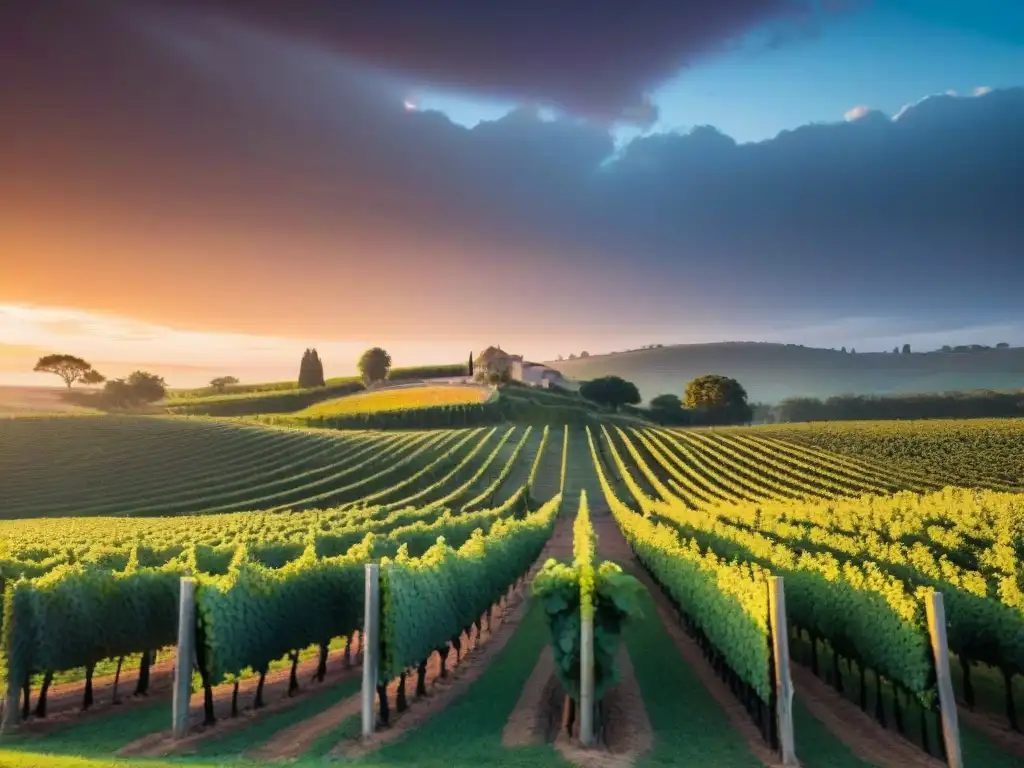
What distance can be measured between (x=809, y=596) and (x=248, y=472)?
5890cm

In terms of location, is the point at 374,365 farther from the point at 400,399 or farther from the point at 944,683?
the point at 944,683

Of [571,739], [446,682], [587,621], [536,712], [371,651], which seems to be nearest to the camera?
[587,621]

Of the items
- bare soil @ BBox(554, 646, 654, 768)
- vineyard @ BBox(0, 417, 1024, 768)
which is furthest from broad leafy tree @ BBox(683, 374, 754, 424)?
bare soil @ BBox(554, 646, 654, 768)

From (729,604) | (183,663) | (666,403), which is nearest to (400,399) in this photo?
(666,403)

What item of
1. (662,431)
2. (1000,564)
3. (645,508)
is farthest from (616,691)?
(662,431)

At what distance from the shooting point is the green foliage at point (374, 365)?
145 m

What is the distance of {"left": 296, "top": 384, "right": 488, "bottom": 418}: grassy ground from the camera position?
110 metres

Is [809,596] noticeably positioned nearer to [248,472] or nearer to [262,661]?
[262,661]

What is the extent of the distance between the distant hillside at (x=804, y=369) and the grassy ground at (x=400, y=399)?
1729 inches

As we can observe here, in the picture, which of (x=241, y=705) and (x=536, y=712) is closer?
(x=536, y=712)

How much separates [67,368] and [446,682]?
116 metres

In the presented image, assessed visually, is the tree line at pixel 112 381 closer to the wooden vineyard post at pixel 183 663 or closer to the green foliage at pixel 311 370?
the green foliage at pixel 311 370

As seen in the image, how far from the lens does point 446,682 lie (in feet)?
47.3

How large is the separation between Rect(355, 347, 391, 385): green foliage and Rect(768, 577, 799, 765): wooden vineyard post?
137305 millimetres
